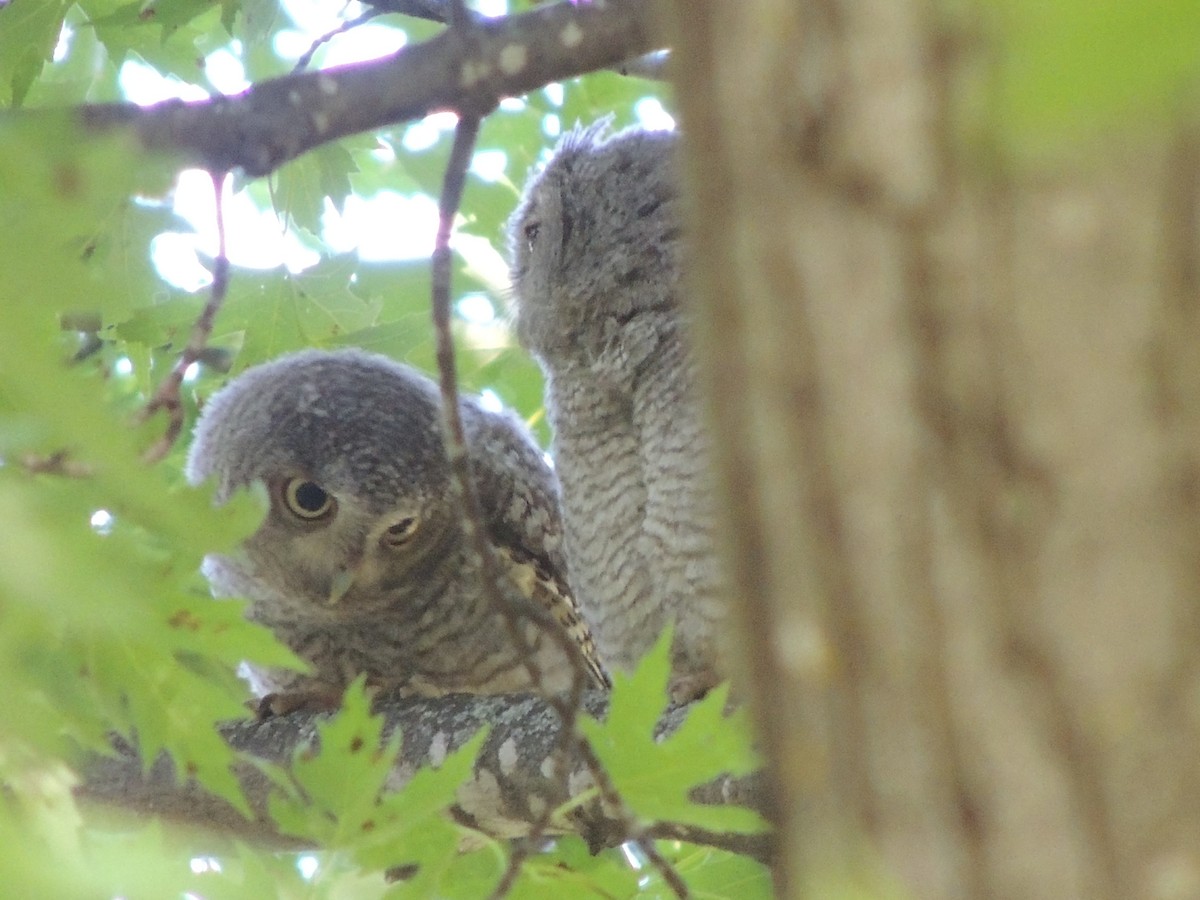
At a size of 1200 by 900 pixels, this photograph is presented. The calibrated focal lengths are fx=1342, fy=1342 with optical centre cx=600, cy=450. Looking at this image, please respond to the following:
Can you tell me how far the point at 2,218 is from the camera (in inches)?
38.2

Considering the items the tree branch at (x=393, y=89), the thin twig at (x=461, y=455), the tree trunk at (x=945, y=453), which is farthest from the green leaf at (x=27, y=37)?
the tree trunk at (x=945, y=453)

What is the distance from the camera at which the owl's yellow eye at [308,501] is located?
10.2ft

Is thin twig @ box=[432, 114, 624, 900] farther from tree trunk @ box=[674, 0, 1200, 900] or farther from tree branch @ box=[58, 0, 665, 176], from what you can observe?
tree trunk @ box=[674, 0, 1200, 900]

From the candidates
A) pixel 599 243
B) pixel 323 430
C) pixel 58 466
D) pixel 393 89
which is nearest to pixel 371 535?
pixel 323 430

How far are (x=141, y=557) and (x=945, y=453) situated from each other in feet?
3.29

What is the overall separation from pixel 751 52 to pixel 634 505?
210 cm

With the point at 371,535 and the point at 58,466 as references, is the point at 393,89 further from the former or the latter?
the point at 371,535

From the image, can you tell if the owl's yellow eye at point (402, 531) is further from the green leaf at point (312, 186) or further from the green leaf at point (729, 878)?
the green leaf at point (729, 878)

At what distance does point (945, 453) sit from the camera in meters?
0.67

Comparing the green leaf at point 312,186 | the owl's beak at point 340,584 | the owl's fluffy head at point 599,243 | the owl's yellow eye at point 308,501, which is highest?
the green leaf at point 312,186

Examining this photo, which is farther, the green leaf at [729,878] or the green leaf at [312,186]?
the green leaf at [312,186]

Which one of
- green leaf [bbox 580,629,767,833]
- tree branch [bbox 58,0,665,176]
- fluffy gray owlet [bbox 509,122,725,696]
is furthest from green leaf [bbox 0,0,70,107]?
green leaf [bbox 580,629,767,833]

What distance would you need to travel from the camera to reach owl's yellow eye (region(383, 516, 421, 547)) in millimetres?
3193

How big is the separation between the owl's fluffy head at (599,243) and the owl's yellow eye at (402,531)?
52 cm
